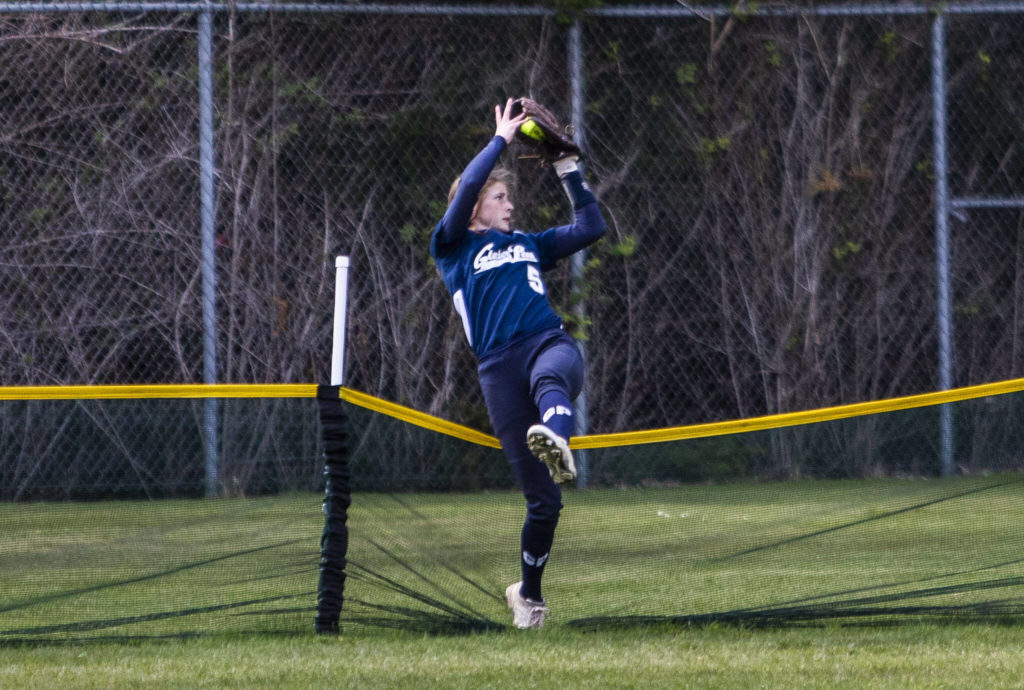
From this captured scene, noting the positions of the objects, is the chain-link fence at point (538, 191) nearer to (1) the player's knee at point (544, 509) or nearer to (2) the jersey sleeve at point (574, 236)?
(2) the jersey sleeve at point (574, 236)

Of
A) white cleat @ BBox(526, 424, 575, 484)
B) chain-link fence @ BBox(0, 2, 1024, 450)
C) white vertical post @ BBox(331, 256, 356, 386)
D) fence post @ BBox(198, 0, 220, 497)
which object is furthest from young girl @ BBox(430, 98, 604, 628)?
fence post @ BBox(198, 0, 220, 497)

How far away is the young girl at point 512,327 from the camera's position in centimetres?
411

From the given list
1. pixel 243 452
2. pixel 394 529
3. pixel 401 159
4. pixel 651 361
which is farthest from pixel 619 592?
pixel 401 159

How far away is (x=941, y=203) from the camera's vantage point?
699cm

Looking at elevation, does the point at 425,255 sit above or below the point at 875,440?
above

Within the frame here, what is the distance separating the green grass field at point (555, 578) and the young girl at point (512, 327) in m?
0.29

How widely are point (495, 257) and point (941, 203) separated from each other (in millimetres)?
3797

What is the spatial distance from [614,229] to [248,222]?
2.10 meters

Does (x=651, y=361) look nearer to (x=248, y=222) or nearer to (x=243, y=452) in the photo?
(x=248, y=222)

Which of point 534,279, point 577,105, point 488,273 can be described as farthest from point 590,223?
point 577,105

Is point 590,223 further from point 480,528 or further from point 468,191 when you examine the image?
point 480,528

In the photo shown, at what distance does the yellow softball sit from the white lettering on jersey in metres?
0.42

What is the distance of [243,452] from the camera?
4.31 meters

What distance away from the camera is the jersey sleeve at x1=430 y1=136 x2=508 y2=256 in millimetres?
4172
